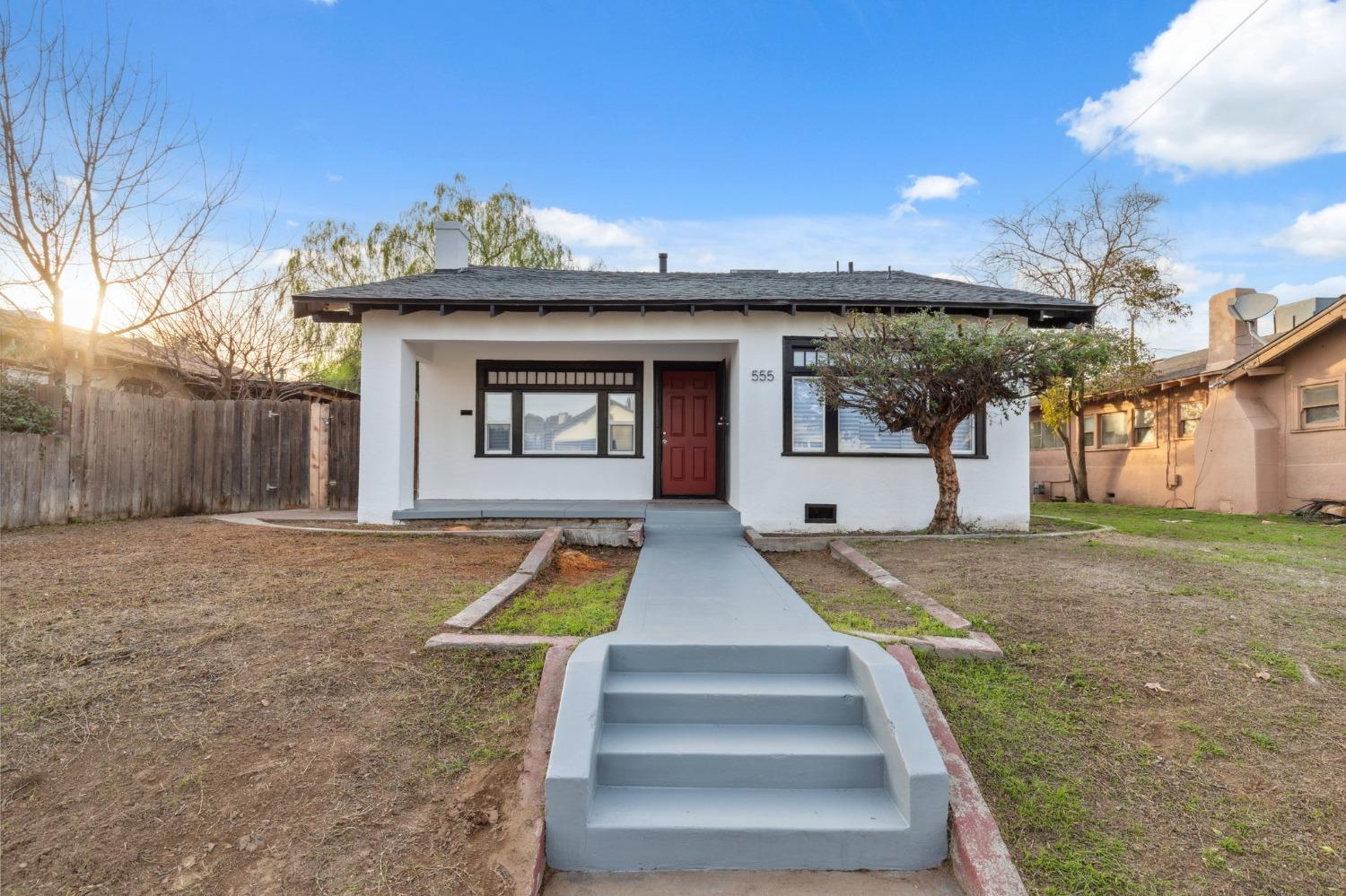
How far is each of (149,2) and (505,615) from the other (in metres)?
9.92

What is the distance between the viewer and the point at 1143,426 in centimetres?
1572

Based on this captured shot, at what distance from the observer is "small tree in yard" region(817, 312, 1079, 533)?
6.47 m

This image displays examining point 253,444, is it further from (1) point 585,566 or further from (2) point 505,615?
(2) point 505,615

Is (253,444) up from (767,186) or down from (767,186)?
down

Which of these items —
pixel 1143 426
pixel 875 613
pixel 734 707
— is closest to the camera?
pixel 734 707

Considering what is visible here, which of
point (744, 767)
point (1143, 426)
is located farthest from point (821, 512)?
point (1143, 426)

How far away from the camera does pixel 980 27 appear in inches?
384

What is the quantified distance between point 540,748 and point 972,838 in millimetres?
1807

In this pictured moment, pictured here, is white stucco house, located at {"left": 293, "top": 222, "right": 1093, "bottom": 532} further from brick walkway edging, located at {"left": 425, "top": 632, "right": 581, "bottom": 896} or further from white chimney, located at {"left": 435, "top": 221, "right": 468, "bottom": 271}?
brick walkway edging, located at {"left": 425, "top": 632, "right": 581, "bottom": 896}

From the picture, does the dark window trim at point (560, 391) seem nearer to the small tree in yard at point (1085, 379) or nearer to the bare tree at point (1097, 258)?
the small tree in yard at point (1085, 379)

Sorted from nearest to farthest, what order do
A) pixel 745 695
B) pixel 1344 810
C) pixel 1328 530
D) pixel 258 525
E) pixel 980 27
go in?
1. pixel 1344 810
2. pixel 745 695
3. pixel 258 525
4. pixel 1328 530
5. pixel 980 27

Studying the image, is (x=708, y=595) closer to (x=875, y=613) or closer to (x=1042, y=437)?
(x=875, y=613)

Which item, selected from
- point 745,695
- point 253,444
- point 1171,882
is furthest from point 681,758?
point 253,444

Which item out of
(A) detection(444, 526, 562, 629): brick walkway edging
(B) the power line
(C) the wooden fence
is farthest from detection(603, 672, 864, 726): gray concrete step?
(B) the power line
